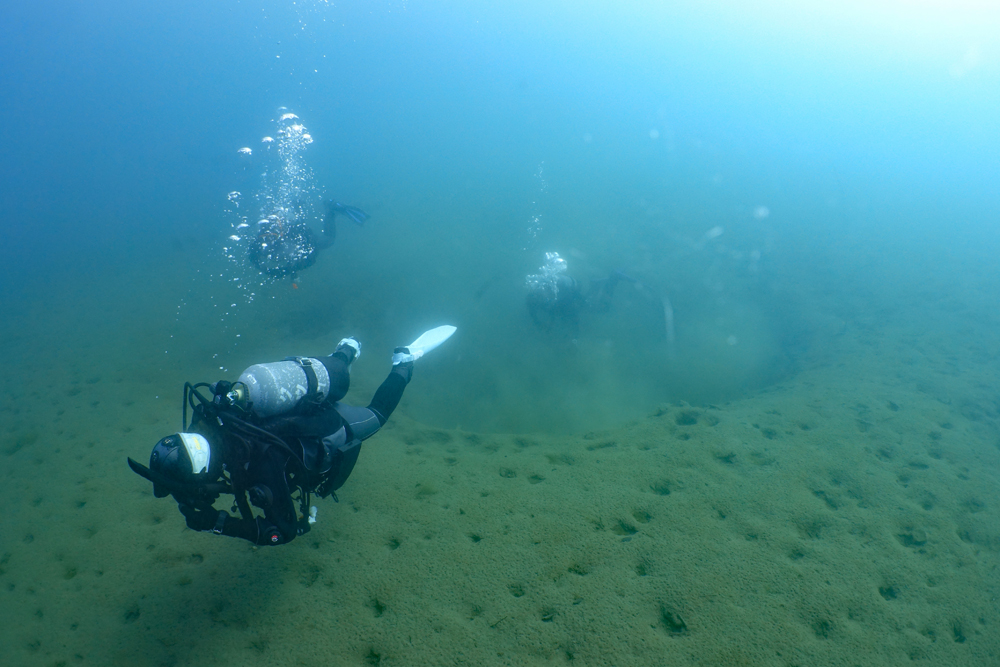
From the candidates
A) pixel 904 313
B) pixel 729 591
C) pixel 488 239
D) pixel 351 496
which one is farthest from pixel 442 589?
pixel 488 239

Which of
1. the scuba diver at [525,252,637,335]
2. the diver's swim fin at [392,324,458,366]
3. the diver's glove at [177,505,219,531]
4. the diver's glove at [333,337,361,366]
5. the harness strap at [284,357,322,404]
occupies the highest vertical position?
the harness strap at [284,357,322,404]

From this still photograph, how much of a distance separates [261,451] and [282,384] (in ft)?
1.75

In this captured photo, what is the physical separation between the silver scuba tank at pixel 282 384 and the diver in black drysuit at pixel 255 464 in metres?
0.07

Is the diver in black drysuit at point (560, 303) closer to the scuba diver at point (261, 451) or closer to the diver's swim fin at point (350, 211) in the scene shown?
the diver's swim fin at point (350, 211)

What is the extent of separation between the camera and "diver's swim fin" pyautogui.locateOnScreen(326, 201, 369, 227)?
1134 centimetres

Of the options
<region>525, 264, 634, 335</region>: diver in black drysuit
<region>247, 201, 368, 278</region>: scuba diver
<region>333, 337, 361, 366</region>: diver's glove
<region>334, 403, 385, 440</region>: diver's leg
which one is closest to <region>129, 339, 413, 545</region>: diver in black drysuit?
<region>334, 403, 385, 440</region>: diver's leg

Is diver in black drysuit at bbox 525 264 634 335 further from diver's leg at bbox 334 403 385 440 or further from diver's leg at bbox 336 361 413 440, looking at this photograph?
diver's leg at bbox 334 403 385 440

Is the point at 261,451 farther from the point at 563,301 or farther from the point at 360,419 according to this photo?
the point at 563,301

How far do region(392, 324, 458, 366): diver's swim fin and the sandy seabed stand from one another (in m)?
1.25

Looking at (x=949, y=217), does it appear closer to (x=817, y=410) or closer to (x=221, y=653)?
→ (x=817, y=410)

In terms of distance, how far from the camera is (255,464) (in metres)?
2.85

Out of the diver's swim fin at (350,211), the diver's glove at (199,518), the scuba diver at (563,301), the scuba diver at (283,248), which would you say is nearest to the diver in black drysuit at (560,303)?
the scuba diver at (563,301)

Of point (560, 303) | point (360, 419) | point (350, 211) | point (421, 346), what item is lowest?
point (560, 303)

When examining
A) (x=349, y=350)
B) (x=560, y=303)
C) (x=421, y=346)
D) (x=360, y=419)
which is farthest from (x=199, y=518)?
(x=560, y=303)
